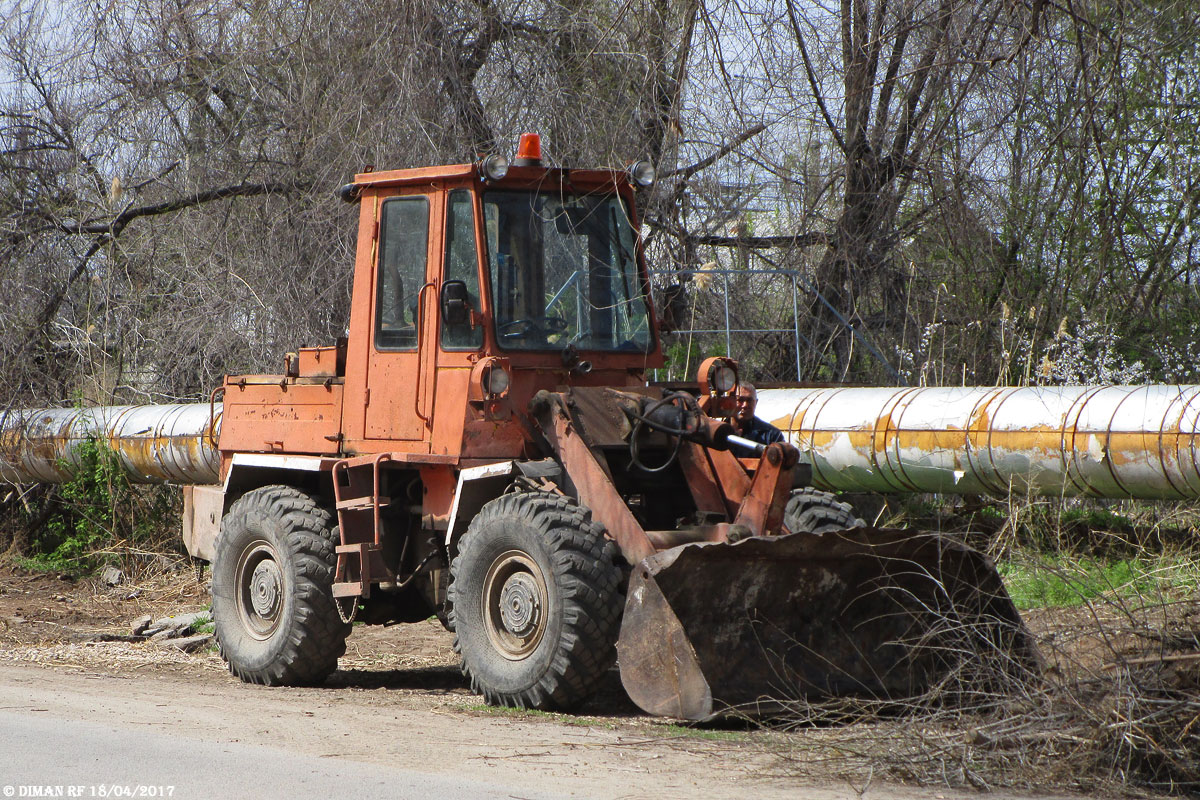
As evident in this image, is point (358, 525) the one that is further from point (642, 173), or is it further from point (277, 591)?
point (642, 173)

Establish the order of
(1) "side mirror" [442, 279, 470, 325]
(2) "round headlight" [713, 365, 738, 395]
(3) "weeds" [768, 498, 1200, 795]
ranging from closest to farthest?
(3) "weeds" [768, 498, 1200, 795], (1) "side mirror" [442, 279, 470, 325], (2) "round headlight" [713, 365, 738, 395]

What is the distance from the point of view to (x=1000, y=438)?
8.94m

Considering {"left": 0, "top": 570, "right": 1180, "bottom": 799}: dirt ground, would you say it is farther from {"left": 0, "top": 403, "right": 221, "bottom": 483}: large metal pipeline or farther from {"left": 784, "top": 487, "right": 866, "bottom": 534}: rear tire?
{"left": 0, "top": 403, "right": 221, "bottom": 483}: large metal pipeline

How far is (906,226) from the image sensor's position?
1277 cm

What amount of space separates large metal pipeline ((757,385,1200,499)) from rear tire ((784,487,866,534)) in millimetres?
1765

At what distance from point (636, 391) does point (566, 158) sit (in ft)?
15.6

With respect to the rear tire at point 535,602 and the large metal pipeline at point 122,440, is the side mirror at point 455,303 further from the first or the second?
the large metal pipeline at point 122,440

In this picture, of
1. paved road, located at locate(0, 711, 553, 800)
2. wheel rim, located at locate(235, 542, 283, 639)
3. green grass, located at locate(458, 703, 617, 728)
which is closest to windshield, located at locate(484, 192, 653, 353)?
green grass, located at locate(458, 703, 617, 728)

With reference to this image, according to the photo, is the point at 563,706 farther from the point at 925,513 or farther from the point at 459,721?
the point at 925,513

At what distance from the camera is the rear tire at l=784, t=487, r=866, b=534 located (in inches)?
295

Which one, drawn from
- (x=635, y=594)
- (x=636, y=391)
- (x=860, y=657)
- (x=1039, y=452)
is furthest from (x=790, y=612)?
(x=1039, y=452)

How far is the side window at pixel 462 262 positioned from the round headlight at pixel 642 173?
93cm

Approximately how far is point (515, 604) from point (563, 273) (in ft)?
6.42

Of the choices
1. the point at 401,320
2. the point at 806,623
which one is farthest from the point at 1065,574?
the point at 401,320
